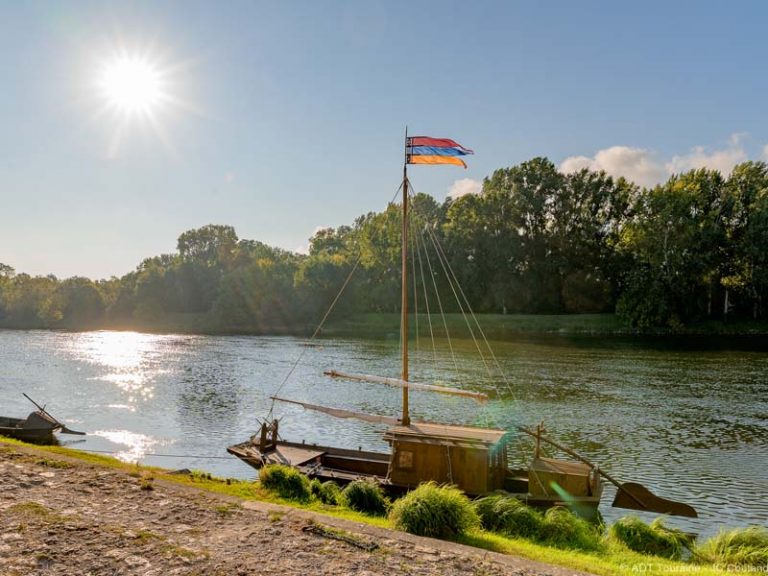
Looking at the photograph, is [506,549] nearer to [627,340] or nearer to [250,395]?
[250,395]

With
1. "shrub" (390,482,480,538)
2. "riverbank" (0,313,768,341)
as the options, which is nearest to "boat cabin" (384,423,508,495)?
"shrub" (390,482,480,538)

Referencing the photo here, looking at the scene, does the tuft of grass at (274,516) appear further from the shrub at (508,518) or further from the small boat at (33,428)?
the small boat at (33,428)

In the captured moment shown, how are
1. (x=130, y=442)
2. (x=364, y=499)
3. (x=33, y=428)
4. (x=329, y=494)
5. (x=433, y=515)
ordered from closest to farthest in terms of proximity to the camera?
(x=433, y=515)
(x=364, y=499)
(x=329, y=494)
(x=33, y=428)
(x=130, y=442)

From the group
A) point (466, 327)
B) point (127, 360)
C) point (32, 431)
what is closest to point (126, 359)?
point (127, 360)

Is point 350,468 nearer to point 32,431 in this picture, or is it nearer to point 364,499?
point 364,499

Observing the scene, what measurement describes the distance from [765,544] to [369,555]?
1027 centimetres

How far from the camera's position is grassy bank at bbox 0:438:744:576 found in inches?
460

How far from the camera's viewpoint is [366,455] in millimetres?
22812

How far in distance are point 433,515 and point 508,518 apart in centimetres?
374

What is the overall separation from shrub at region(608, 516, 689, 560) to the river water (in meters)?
3.99

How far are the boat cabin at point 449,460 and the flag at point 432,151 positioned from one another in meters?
10.2

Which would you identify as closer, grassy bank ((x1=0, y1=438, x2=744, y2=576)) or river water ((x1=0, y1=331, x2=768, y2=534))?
grassy bank ((x1=0, y1=438, x2=744, y2=576))

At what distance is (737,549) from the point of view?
1422 centimetres

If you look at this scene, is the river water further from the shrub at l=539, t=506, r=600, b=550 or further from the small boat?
the shrub at l=539, t=506, r=600, b=550
